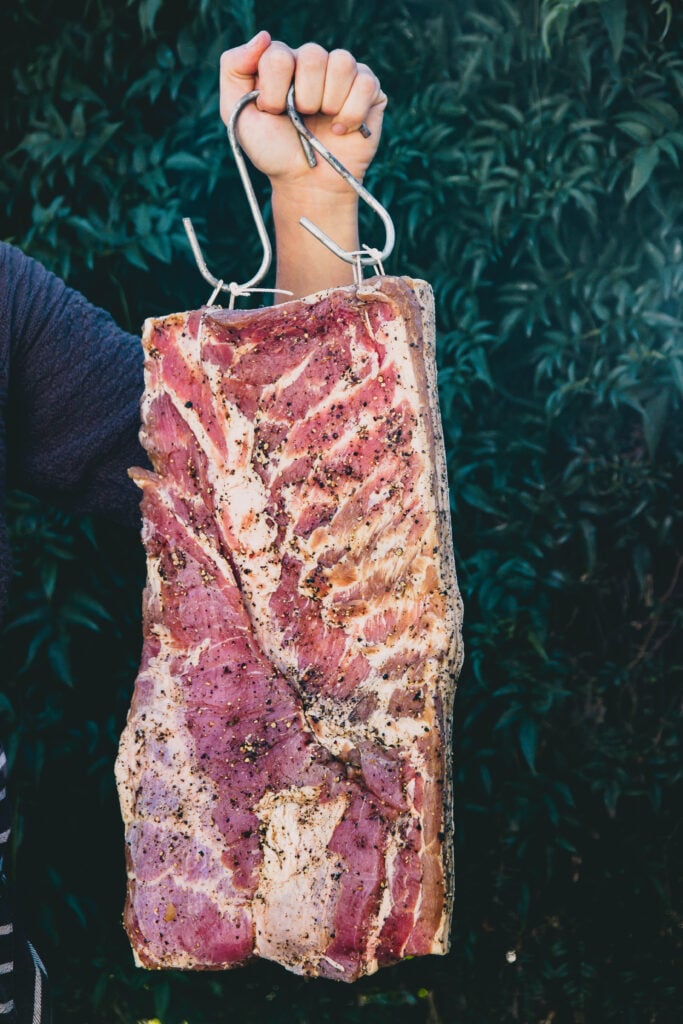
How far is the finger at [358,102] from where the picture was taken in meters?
1.51

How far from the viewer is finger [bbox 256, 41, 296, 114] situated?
1.46 meters

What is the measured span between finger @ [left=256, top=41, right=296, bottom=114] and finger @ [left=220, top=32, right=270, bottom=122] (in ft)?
0.06

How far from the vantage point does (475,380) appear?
267 cm

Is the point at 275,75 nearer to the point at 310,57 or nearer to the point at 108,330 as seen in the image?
the point at 310,57

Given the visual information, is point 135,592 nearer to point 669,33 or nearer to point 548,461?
point 548,461

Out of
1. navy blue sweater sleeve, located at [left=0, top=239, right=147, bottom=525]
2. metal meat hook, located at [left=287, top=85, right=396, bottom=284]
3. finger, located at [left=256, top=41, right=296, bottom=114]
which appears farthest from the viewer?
navy blue sweater sleeve, located at [left=0, top=239, right=147, bottom=525]

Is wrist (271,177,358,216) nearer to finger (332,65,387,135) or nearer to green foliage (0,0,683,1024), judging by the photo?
Answer: finger (332,65,387,135)

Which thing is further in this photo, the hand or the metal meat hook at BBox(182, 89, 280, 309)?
the hand

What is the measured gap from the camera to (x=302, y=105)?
4.92 feet

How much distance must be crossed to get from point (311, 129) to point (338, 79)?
120mm

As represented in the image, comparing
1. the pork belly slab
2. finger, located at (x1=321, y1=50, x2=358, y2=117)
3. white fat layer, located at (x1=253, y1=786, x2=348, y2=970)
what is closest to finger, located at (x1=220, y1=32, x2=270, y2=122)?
finger, located at (x1=321, y1=50, x2=358, y2=117)

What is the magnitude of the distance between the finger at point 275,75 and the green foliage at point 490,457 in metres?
1.13

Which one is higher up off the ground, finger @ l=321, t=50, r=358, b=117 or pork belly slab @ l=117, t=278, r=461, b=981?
finger @ l=321, t=50, r=358, b=117

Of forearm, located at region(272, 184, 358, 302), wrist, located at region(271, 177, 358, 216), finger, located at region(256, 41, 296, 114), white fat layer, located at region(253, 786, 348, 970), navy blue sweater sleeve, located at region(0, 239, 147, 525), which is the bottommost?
white fat layer, located at region(253, 786, 348, 970)
